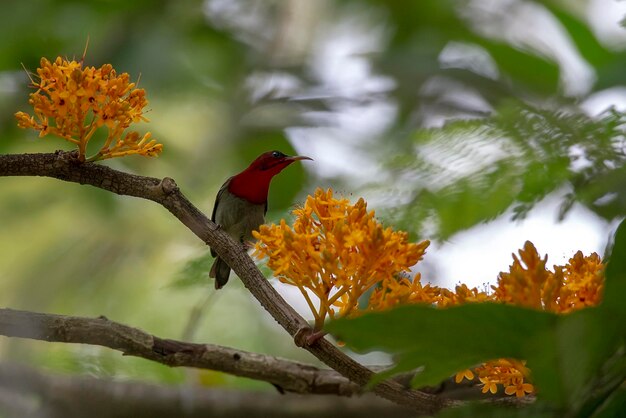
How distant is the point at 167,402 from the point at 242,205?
0.80m

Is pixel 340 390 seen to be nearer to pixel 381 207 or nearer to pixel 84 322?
pixel 381 207

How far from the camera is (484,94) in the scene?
3.62 metres

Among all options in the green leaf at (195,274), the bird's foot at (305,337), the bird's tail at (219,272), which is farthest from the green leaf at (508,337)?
the bird's tail at (219,272)

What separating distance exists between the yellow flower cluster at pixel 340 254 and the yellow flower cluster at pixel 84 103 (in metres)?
0.41

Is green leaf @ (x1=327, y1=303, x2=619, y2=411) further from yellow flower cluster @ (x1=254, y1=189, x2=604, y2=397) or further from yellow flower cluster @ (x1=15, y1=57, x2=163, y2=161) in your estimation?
yellow flower cluster @ (x1=15, y1=57, x2=163, y2=161)

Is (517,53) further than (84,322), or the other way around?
(517,53)

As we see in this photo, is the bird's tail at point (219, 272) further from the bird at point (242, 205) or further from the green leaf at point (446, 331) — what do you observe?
the green leaf at point (446, 331)

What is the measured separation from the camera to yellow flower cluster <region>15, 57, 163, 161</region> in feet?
5.60

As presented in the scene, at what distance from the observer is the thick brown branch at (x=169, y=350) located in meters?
1.77

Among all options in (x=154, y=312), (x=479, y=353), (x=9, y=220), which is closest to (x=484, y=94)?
(x=154, y=312)

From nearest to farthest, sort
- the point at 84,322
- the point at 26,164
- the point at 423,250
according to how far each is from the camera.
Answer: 1. the point at 423,250
2. the point at 26,164
3. the point at 84,322

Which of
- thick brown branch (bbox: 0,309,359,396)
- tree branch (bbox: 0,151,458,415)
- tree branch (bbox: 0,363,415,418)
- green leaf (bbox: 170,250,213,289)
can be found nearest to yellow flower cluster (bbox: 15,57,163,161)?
tree branch (bbox: 0,151,458,415)

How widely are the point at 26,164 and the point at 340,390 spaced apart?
1026 millimetres

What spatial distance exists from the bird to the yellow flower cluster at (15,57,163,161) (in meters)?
1.14
